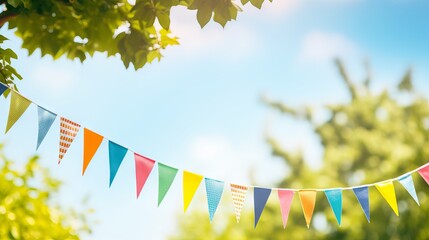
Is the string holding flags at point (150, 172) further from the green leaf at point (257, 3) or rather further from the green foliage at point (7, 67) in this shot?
the green leaf at point (257, 3)

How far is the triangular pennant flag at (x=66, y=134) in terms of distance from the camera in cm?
394

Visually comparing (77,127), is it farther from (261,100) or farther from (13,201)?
(261,100)

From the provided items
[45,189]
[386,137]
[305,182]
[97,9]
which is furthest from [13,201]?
[386,137]

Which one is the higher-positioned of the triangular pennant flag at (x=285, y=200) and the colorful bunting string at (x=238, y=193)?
the triangular pennant flag at (x=285, y=200)

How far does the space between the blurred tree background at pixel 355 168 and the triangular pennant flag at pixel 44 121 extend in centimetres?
963

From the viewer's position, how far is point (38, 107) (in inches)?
148

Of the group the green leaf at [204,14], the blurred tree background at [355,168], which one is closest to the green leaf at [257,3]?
the green leaf at [204,14]

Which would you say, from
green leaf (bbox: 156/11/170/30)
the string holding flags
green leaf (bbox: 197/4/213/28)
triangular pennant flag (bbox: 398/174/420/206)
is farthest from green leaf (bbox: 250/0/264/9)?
triangular pennant flag (bbox: 398/174/420/206)

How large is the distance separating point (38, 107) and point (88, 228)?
11.6 feet

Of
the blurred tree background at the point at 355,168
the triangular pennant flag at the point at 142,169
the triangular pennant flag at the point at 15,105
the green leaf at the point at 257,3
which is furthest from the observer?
the blurred tree background at the point at 355,168

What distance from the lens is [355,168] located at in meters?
14.7

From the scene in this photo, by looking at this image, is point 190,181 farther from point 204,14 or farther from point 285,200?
point 204,14

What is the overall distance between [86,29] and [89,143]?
100 cm

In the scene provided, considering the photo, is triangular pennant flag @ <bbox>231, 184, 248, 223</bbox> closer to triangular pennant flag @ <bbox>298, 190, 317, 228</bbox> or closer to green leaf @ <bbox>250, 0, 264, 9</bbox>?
triangular pennant flag @ <bbox>298, 190, 317, 228</bbox>
